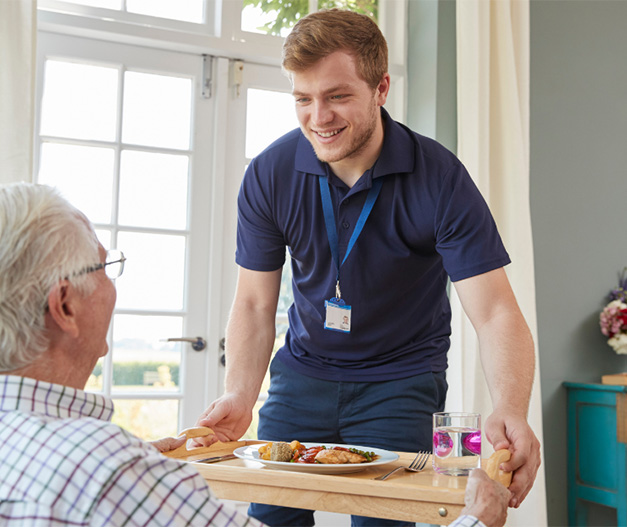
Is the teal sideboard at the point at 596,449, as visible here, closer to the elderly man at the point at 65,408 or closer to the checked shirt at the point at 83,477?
the elderly man at the point at 65,408

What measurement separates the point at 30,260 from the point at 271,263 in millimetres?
1083

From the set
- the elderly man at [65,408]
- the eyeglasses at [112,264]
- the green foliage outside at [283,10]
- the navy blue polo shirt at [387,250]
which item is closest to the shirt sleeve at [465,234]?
the navy blue polo shirt at [387,250]

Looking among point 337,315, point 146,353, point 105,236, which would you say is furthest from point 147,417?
point 337,315

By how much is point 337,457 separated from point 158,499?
1.54ft

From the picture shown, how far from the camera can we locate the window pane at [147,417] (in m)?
2.96

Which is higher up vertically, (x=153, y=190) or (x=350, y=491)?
(x=153, y=190)

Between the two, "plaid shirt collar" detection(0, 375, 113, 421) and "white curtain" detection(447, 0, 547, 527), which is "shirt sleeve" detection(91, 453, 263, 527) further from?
"white curtain" detection(447, 0, 547, 527)

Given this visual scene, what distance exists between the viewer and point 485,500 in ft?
3.52

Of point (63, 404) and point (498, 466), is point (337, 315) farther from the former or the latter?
point (63, 404)

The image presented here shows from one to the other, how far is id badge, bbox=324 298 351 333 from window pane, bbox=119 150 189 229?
1.45 metres

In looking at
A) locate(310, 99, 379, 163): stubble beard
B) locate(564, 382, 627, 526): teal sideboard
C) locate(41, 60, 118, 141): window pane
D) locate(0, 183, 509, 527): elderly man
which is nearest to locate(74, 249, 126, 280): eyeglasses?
locate(0, 183, 509, 527): elderly man

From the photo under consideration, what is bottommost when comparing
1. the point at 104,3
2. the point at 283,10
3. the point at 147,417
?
the point at 147,417

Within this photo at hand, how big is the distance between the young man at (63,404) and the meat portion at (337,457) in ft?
1.15

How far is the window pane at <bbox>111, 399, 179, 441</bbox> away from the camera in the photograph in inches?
Result: 116
